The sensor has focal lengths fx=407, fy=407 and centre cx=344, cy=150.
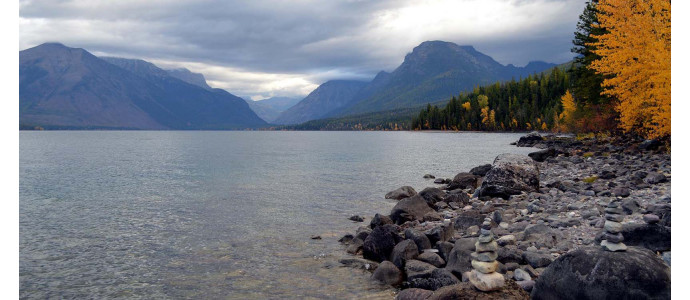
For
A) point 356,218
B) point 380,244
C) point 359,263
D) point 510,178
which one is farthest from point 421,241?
point 510,178

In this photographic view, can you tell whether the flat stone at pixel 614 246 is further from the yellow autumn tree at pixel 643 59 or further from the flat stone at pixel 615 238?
the yellow autumn tree at pixel 643 59

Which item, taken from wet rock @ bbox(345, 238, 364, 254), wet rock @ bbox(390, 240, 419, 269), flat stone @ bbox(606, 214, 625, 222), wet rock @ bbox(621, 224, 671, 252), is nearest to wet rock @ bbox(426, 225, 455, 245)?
wet rock @ bbox(390, 240, 419, 269)

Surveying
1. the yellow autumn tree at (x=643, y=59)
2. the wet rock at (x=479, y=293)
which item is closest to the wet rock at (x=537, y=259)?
the wet rock at (x=479, y=293)

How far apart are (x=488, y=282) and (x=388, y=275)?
21.1ft

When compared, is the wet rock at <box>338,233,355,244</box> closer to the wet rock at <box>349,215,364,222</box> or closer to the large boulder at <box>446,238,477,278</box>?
the wet rock at <box>349,215,364,222</box>

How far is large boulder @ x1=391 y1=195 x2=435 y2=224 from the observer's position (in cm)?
2144

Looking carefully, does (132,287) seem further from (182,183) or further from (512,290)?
(182,183)

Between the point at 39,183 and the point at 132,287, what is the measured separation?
3507cm

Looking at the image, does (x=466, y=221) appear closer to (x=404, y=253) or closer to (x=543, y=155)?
(x=404, y=253)

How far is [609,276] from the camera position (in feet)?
25.7

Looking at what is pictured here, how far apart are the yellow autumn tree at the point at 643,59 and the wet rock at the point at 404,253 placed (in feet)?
73.6

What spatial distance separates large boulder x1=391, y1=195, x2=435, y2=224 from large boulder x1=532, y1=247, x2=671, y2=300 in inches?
506

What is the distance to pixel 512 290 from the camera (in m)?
7.45

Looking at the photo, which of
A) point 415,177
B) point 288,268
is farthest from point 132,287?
point 415,177
